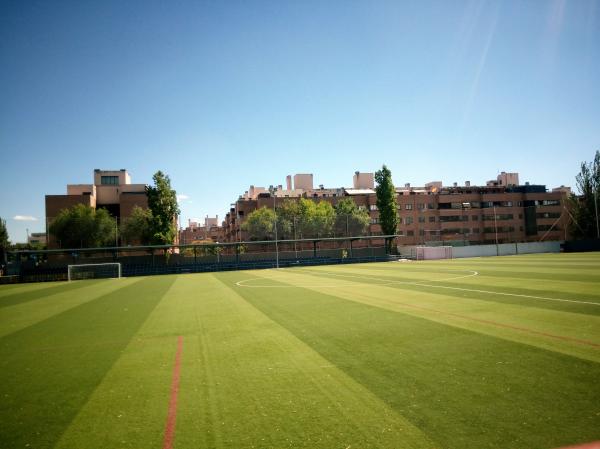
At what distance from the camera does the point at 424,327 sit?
1010 centimetres

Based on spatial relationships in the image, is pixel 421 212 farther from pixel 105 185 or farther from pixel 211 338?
pixel 211 338

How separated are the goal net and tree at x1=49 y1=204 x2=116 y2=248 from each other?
2407 inches

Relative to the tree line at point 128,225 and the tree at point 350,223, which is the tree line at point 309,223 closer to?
the tree at point 350,223

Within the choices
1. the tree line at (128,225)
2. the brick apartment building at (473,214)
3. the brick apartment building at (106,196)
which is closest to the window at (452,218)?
the brick apartment building at (473,214)

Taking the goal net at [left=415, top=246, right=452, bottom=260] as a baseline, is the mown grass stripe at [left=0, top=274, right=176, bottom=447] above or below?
above

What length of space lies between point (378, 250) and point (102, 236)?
55.0 metres

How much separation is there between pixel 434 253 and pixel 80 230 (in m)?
66.1

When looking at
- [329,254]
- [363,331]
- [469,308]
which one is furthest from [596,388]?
[329,254]

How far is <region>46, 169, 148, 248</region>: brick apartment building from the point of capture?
3228 inches

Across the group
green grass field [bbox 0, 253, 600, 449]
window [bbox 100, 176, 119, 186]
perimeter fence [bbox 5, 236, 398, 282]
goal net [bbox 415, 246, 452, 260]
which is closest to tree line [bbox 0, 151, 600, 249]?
perimeter fence [bbox 5, 236, 398, 282]

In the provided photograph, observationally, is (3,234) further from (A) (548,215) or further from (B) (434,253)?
(A) (548,215)

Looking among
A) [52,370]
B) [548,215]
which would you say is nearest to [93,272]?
[52,370]

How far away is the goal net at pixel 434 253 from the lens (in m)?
57.1

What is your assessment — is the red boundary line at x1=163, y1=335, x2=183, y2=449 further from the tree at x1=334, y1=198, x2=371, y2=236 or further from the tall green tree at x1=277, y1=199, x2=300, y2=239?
the tree at x1=334, y1=198, x2=371, y2=236
